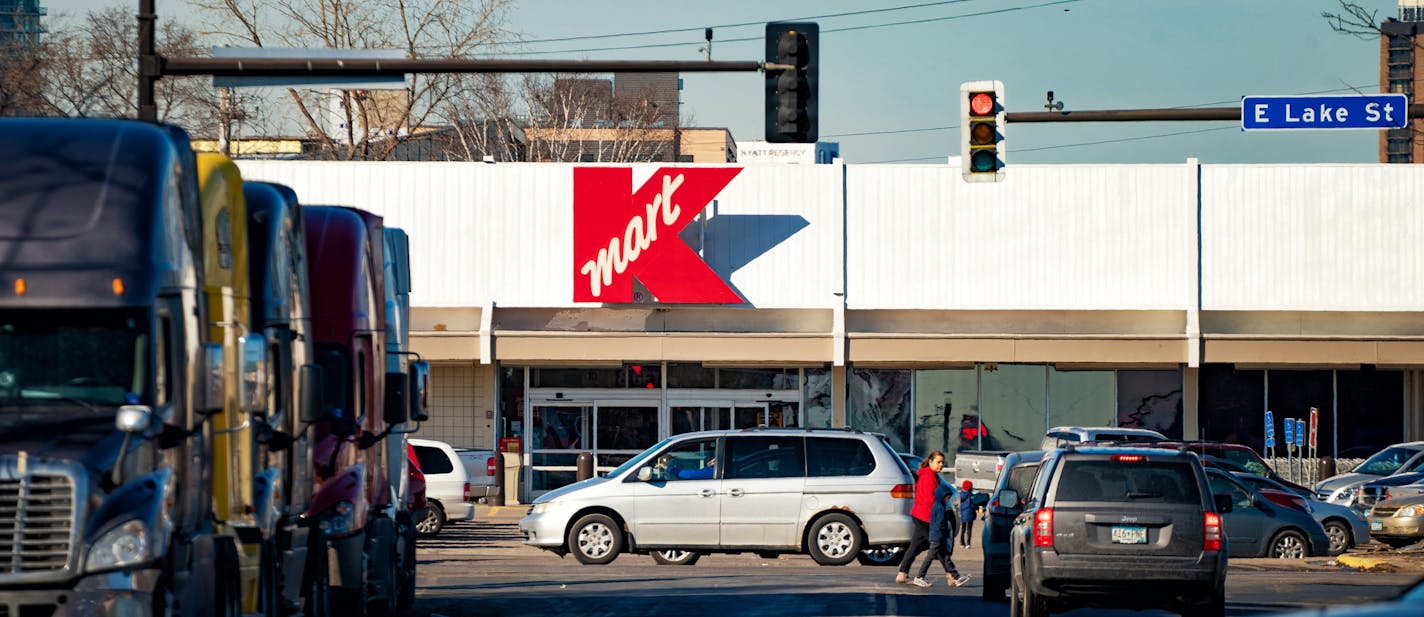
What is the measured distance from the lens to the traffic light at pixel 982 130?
19422 millimetres

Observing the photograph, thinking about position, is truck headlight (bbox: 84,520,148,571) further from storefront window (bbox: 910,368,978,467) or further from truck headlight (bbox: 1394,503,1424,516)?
storefront window (bbox: 910,368,978,467)

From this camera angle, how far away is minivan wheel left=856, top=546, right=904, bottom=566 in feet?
76.5

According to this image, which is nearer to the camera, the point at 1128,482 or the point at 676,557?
the point at 1128,482

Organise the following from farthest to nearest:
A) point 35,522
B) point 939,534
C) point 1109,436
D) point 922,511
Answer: point 1109,436 → point 922,511 → point 939,534 → point 35,522

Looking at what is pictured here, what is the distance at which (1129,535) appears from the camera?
14906mm

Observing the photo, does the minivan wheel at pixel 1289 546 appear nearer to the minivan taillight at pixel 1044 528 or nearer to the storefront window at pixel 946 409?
the storefront window at pixel 946 409

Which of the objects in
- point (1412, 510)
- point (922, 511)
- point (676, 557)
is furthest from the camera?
point (1412, 510)

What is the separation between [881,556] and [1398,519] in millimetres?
9883

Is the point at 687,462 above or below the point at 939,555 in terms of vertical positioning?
above

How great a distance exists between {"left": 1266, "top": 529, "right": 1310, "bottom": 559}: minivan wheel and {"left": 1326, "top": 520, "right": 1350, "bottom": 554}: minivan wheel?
3.07 feet

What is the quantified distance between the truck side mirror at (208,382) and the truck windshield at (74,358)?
0.56 m

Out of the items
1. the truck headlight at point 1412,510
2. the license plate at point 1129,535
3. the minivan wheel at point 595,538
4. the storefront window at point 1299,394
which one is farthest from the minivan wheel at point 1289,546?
the storefront window at point 1299,394

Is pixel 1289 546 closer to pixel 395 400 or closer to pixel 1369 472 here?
pixel 1369 472

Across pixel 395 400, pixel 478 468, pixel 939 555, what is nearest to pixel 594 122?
pixel 478 468
